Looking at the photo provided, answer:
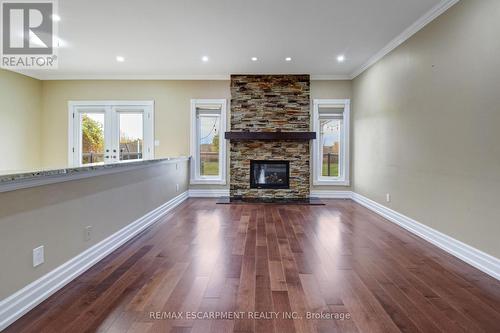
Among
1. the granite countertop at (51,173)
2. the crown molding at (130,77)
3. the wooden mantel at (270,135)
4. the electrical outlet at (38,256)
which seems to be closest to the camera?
the granite countertop at (51,173)

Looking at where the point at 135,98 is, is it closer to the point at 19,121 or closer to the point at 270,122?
the point at 19,121

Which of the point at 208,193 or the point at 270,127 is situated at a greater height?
the point at 270,127

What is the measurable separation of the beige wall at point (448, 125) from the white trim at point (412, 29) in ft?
0.24

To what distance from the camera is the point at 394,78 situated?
4395 mm

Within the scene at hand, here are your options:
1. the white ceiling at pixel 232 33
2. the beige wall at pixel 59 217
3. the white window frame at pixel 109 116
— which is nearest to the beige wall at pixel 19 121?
the white window frame at pixel 109 116

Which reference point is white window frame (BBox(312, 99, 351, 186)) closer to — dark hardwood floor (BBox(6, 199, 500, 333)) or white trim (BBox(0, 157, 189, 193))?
dark hardwood floor (BBox(6, 199, 500, 333))

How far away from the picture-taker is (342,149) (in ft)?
21.7

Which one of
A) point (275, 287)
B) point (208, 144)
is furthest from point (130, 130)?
point (275, 287)

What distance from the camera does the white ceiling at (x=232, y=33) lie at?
11.0ft

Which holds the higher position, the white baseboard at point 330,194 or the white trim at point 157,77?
the white trim at point 157,77

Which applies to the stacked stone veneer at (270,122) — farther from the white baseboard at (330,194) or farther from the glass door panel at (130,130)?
the glass door panel at (130,130)

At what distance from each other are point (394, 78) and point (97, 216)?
177 inches

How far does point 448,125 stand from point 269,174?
3.88 metres

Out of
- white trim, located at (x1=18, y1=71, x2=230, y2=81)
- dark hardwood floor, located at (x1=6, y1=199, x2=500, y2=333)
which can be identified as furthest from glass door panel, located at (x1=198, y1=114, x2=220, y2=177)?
dark hardwood floor, located at (x1=6, y1=199, x2=500, y2=333)
